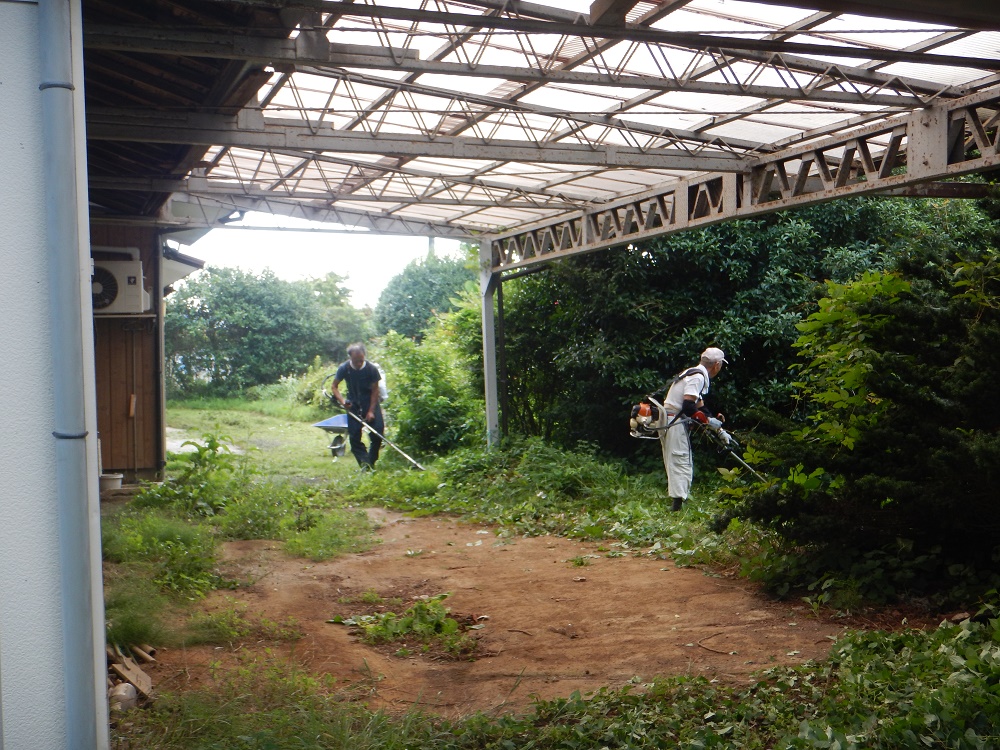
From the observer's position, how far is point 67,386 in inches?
131

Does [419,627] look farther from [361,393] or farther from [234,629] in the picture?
[361,393]

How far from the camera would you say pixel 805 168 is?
9.17 m

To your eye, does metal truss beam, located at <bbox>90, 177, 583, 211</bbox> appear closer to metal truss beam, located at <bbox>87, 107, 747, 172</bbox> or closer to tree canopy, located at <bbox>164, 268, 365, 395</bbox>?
metal truss beam, located at <bbox>87, 107, 747, 172</bbox>

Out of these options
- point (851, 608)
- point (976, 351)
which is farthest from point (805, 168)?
point (851, 608)

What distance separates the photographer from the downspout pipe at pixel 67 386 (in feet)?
10.9

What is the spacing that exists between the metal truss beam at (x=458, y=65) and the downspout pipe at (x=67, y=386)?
3052mm

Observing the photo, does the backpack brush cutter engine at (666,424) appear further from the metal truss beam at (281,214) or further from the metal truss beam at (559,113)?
the metal truss beam at (281,214)

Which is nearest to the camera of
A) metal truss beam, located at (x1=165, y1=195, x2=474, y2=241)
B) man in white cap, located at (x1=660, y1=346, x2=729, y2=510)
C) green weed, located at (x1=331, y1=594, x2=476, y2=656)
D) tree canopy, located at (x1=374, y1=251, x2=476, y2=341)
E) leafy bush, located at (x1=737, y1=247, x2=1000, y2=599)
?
leafy bush, located at (x1=737, y1=247, x2=1000, y2=599)

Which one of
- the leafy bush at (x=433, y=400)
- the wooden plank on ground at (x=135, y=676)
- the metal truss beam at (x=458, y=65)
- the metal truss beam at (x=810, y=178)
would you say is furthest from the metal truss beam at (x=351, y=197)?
the wooden plank on ground at (x=135, y=676)

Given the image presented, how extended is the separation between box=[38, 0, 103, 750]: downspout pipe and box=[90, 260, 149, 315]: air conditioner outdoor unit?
10235 millimetres

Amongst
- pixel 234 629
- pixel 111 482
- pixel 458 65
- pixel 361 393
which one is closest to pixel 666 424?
pixel 458 65

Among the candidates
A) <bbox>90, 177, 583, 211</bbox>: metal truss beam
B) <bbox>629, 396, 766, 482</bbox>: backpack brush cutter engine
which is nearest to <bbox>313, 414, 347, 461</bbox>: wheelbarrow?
<bbox>90, 177, 583, 211</bbox>: metal truss beam

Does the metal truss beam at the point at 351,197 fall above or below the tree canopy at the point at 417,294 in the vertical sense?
below

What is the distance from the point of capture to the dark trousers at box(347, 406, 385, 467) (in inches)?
600
